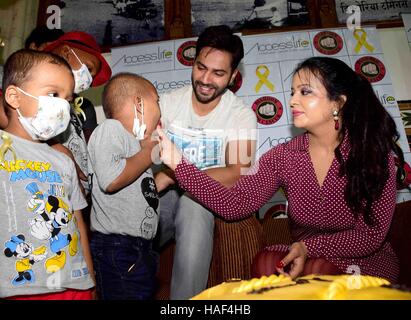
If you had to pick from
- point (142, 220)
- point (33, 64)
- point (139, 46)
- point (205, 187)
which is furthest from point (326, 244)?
point (139, 46)

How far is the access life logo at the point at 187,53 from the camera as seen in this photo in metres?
3.61

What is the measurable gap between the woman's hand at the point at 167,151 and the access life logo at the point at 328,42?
2.40m

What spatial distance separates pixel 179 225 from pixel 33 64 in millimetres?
906

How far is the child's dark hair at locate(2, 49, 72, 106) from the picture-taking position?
1443mm

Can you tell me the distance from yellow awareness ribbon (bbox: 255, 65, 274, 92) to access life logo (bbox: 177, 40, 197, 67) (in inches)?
24.7

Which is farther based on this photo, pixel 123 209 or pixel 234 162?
pixel 234 162

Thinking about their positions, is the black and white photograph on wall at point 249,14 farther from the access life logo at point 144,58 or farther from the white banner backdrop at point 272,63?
the access life logo at point 144,58

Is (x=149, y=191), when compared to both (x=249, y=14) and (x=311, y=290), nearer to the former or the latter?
(x=311, y=290)

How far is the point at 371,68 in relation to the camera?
3496 mm

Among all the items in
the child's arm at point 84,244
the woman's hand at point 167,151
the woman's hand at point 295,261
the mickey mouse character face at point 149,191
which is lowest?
the woman's hand at point 295,261

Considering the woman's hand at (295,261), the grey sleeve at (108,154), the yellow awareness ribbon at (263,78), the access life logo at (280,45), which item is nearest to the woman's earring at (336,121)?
the woman's hand at (295,261)

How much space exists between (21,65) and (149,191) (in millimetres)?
723

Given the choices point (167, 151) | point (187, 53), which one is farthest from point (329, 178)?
point (187, 53)
